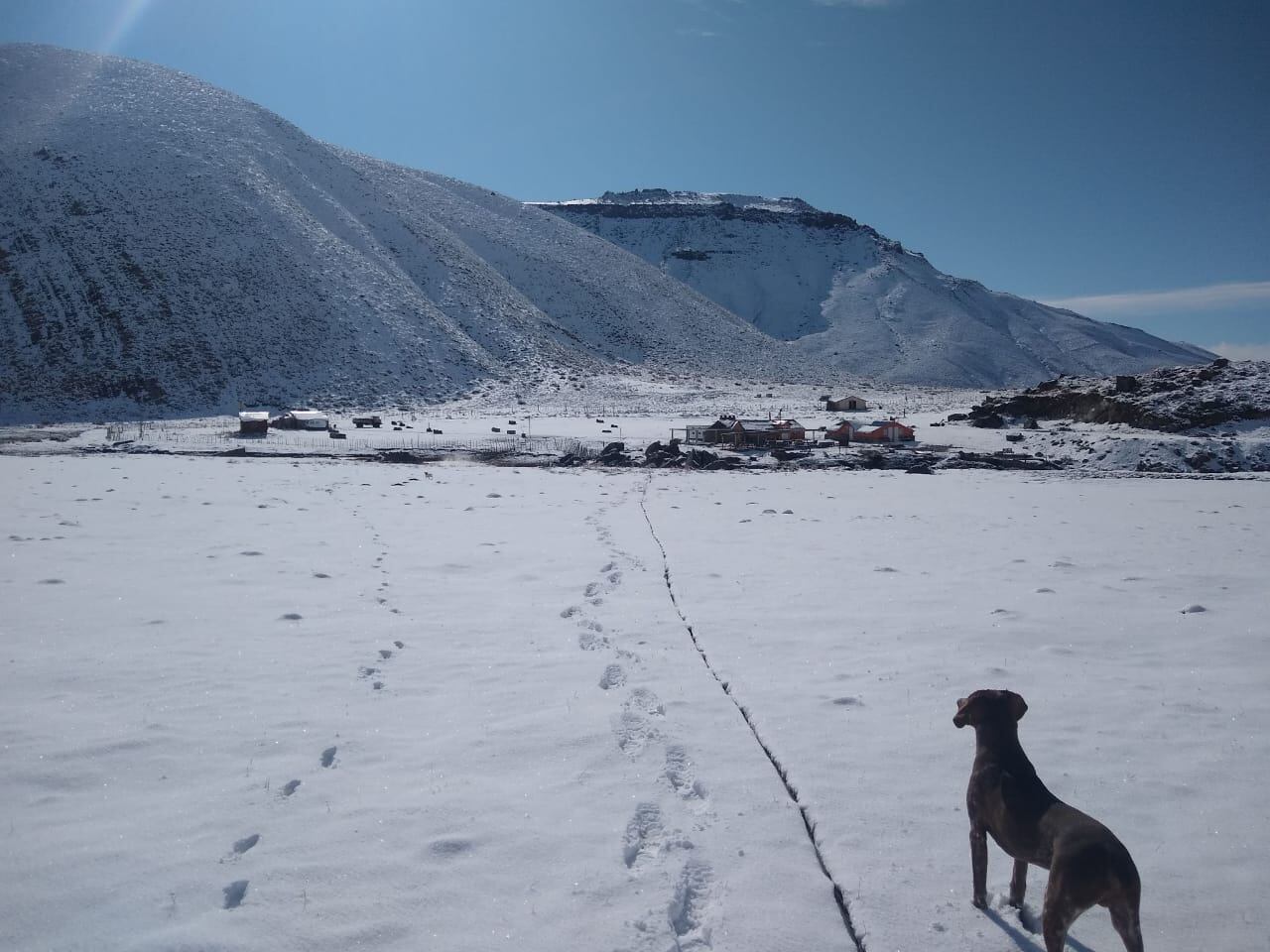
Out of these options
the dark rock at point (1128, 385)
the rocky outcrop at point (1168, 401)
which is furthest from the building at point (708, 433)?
the dark rock at point (1128, 385)

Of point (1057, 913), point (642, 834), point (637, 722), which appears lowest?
point (642, 834)

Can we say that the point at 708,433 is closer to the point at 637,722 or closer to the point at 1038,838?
the point at 637,722

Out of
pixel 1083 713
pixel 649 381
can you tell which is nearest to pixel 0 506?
pixel 1083 713

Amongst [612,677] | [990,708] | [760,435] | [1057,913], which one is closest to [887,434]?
[760,435]

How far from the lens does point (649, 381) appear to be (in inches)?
3273

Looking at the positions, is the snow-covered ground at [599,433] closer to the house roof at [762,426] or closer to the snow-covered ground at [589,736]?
the house roof at [762,426]

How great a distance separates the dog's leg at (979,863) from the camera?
3.61 m

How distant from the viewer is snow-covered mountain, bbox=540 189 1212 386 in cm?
13112

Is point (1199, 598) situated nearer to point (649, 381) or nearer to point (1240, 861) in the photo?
point (1240, 861)

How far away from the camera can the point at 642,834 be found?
14.2ft

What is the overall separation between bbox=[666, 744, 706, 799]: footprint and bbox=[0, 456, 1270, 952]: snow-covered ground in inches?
0.9

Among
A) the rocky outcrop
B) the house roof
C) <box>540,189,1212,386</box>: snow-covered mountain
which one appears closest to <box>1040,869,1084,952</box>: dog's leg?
the house roof

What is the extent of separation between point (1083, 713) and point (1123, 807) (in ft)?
4.75

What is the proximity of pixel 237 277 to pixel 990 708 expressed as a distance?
81.0 m
